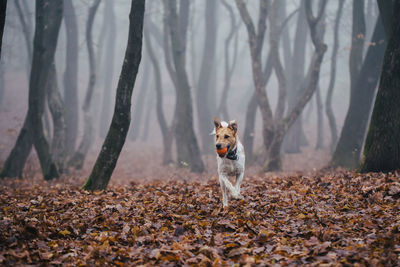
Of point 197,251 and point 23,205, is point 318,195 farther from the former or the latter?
point 23,205

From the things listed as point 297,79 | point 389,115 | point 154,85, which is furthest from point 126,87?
point 154,85

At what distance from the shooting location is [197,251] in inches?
168

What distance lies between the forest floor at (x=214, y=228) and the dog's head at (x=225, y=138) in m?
1.08

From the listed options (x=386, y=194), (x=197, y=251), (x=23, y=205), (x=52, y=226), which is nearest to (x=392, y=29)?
(x=386, y=194)

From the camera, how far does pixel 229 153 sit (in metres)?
6.23

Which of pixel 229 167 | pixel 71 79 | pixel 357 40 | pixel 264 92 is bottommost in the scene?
pixel 229 167

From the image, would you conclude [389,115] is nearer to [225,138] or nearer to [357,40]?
[225,138]

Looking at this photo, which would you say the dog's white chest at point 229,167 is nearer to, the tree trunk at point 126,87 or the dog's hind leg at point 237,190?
the dog's hind leg at point 237,190

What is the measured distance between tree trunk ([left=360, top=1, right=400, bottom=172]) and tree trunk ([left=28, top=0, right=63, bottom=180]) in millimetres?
10555

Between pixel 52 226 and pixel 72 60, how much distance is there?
1897 cm

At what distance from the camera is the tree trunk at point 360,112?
43.1 feet

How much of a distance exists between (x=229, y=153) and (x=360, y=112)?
8861mm

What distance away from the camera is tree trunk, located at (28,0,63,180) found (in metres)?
12.2

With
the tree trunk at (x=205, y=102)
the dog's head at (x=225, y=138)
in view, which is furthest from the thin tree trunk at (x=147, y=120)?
the dog's head at (x=225, y=138)
